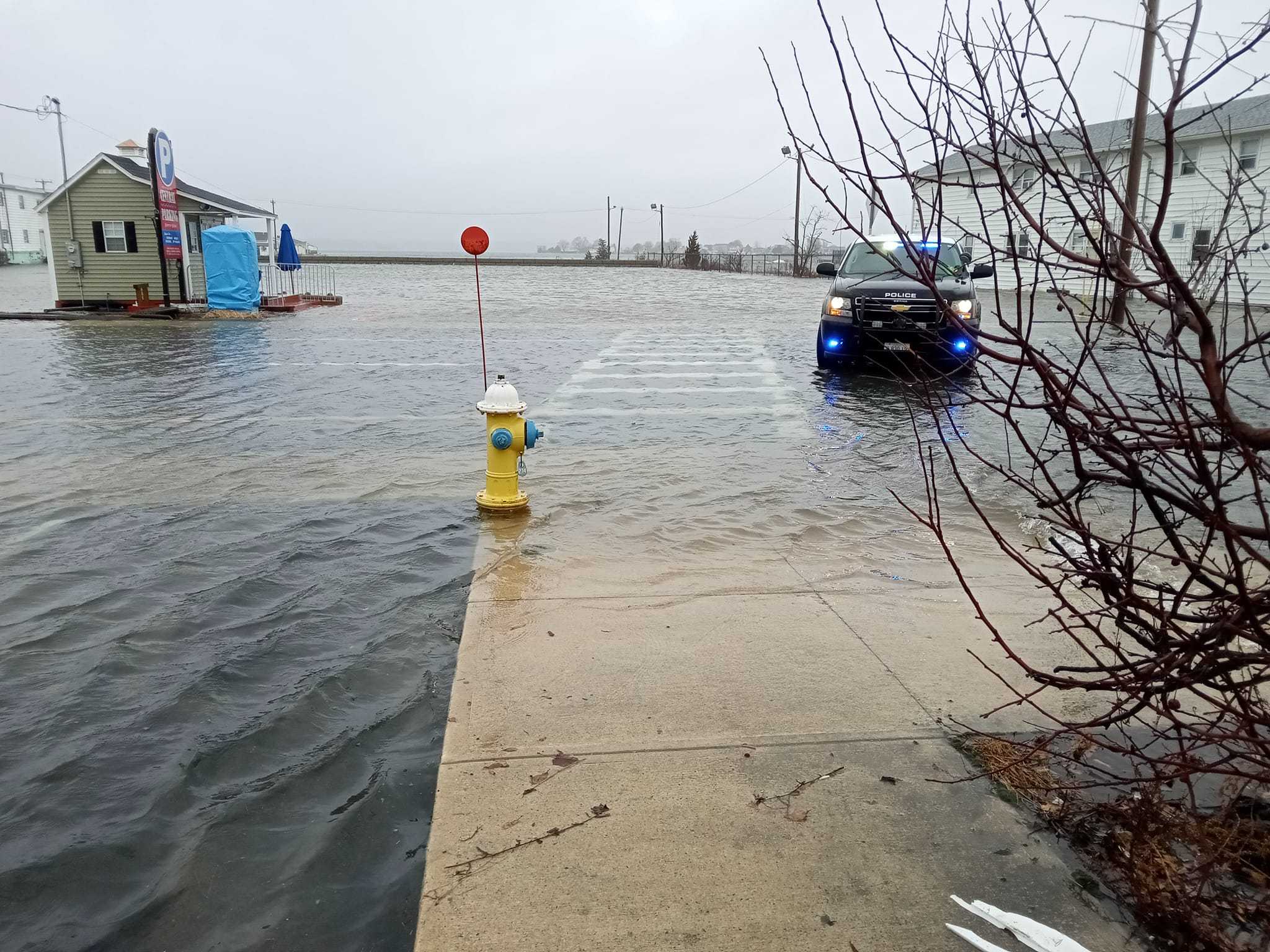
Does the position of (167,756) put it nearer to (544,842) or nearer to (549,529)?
(544,842)

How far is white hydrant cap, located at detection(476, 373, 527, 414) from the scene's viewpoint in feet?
20.1

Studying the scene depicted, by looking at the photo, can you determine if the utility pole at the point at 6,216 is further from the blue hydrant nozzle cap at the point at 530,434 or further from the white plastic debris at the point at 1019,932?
the white plastic debris at the point at 1019,932

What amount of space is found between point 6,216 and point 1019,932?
3730 inches

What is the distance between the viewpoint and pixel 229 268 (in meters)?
25.2

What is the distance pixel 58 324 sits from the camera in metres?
21.8

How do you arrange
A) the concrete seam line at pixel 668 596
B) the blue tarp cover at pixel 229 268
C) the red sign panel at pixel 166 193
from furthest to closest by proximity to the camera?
the blue tarp cover at pixel 229 268 < the red sign panel at pixel 166 193 < the concrete seam line at pixel 668 596

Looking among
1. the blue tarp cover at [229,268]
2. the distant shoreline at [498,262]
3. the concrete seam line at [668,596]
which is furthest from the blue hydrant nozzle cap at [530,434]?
the distant shoreline at [498,262]

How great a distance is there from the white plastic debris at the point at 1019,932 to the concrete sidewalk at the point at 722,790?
0.04 metres

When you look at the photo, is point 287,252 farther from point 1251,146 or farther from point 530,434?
point 1251,146

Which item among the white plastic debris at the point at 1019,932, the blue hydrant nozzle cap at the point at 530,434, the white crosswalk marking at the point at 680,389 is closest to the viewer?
the white plastic debris at the point at 1019,932

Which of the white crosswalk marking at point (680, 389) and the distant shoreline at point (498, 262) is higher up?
the distant shoreline at point (498, 262)

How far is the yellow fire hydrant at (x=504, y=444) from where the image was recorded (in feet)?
20.2

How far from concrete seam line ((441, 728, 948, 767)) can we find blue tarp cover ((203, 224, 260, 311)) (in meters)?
24.6

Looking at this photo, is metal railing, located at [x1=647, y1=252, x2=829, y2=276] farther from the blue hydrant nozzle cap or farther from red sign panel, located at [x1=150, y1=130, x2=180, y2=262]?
the blue hydrant nozzle cap
